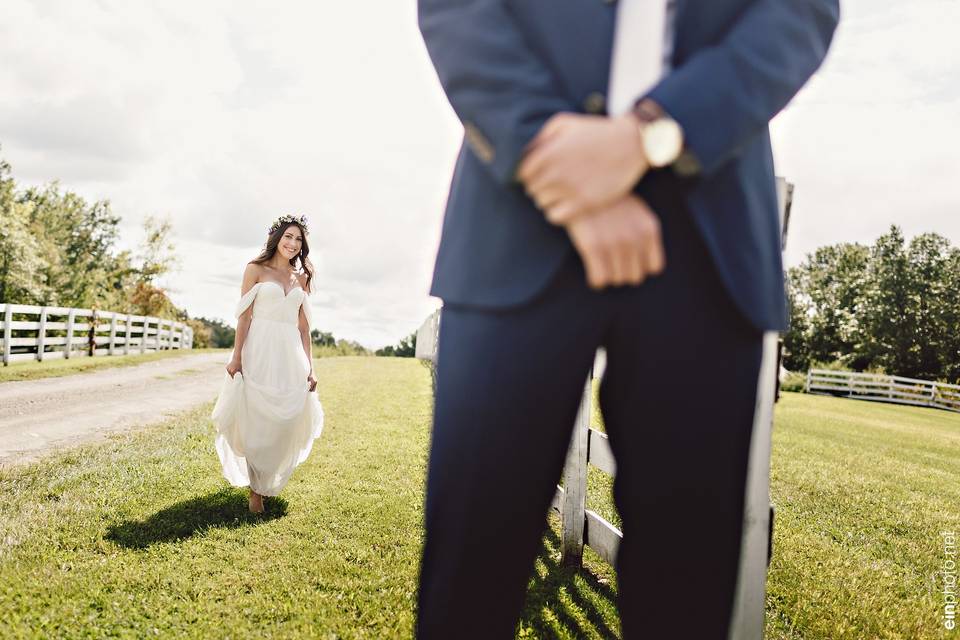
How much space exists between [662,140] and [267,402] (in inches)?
191

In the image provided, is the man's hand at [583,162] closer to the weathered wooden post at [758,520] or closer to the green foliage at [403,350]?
the weathered wooden post at [758,520]

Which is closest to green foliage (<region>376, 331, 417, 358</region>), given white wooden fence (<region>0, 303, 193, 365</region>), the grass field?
white wooden fence (<region>0, 303, 193, 365</region>)

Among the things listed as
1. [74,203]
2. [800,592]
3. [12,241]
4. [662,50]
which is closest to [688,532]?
[662,50]

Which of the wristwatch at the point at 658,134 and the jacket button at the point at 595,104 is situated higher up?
the jacket button at the point at 595,104

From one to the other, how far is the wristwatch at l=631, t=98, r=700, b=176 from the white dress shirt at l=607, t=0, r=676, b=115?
74mm

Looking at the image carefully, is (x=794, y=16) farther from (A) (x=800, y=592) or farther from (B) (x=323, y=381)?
(B) (x=323, y=381)

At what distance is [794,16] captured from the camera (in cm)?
102

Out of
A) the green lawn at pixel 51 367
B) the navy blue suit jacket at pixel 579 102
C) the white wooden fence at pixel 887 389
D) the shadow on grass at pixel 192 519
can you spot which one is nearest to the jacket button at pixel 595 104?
the navy blue suit jacket at pixel 579 102

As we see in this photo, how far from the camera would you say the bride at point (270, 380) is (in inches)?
203

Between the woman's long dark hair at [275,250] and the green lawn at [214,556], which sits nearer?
the green lawn at [214,556]

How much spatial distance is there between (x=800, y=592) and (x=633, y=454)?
3.58m

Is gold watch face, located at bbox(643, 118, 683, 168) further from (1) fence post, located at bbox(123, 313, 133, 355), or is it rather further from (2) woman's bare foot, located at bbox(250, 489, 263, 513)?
(1) fence post, located at bbox(123, 313, 133, 355)

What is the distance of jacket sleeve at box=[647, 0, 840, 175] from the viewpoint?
0.92 meters

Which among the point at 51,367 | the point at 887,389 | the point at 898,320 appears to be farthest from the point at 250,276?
the point at 898,320
